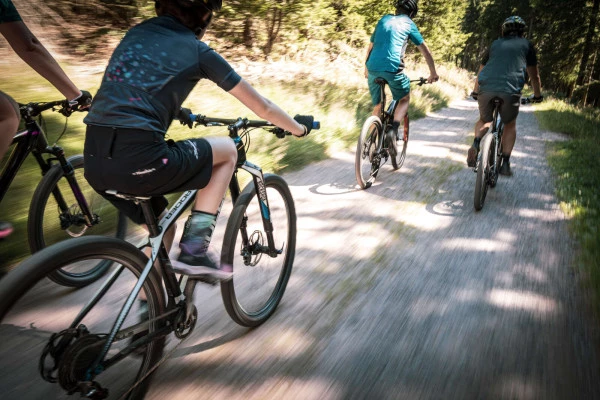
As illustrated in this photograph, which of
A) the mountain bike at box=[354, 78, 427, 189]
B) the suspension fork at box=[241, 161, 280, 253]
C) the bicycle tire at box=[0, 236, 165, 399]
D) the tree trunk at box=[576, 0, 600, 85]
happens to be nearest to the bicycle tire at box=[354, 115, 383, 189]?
the mountain bike at box=[354, 78, 427, 189]

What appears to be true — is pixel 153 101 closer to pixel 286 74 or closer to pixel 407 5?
pixel 407 5

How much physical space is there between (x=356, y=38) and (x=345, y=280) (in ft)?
46.3

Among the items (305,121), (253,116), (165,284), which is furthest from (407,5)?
(165,284)

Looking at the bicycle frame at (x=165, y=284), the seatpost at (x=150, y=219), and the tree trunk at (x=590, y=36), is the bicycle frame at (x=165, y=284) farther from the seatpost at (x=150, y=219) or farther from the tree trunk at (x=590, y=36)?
the tree trunk at (x=590, y=36)

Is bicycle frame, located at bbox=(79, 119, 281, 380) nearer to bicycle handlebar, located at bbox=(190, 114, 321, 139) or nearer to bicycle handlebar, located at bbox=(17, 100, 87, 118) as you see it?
bicycle handlebar, located at bbox=(190, 114, 321, 139)

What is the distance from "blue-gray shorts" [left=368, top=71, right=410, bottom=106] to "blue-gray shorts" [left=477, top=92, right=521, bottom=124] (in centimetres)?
100

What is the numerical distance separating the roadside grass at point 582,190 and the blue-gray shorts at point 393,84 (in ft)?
8.40

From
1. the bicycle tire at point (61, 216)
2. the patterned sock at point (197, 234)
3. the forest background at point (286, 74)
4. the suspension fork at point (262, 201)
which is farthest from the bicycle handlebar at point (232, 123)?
the forest background at point (286, 74)

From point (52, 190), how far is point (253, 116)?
4.97 meters

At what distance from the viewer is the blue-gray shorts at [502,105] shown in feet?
15.9

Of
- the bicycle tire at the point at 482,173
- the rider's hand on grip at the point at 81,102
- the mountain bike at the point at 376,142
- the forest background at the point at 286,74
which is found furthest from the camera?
the mountain bike at the point at 376,142

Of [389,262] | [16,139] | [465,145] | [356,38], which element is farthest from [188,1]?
[356,38]

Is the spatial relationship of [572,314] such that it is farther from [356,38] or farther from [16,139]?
[356,38]

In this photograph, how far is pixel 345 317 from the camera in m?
2.67
